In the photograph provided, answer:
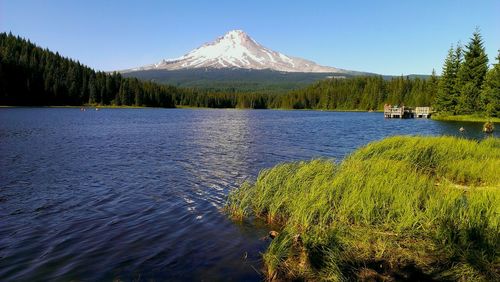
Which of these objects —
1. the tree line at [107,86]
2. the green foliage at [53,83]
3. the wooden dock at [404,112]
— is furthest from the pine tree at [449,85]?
the green foliage at [53,83]

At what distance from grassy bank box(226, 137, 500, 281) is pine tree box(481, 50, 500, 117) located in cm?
6246

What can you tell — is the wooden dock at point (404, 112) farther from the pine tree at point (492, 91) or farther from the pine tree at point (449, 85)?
the pine tree at point (492, 91)

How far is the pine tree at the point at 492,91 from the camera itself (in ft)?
216

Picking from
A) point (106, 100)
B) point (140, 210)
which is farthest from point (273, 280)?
point (106, 100)

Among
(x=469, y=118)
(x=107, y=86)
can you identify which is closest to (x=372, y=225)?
(x=469, y=118)

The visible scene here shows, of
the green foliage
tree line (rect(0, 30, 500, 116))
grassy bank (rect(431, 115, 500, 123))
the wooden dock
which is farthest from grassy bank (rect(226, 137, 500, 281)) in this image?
the green foliage

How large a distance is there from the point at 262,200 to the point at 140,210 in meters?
4.90

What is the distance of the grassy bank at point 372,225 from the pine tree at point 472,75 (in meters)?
70.2

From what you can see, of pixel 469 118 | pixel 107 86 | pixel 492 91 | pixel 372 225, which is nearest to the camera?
pixel 372 225

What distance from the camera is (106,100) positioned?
183625mm

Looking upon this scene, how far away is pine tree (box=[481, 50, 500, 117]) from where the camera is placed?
65688 millimetres

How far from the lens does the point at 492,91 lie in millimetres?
66000

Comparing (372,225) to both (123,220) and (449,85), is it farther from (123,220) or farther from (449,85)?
(449,85)

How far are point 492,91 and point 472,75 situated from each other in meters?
11.6
